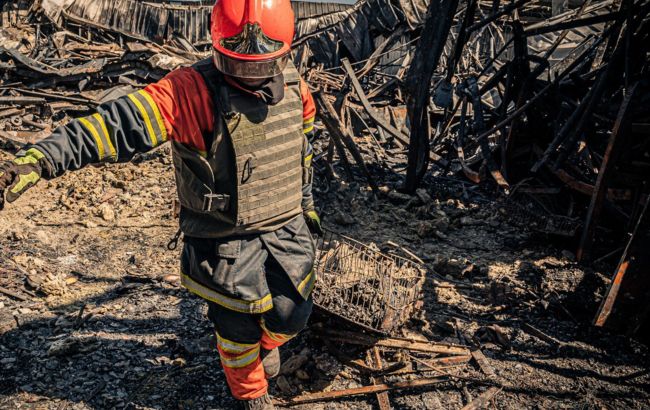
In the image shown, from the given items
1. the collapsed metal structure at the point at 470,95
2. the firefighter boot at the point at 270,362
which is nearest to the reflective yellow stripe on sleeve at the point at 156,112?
the firefighter boot at the point at 270,362

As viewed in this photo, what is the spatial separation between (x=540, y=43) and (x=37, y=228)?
38.4 ft

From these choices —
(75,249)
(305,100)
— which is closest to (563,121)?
(305,100)

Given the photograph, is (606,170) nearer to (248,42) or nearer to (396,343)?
(396,343)

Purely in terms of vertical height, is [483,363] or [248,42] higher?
[248,42]

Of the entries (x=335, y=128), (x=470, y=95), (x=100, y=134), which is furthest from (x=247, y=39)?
(x=470, y=95)

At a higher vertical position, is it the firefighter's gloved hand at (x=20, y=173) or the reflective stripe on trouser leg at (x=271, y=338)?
the firefighter's gloved hand at (x=20, y=173)

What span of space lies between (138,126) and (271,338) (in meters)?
1.48

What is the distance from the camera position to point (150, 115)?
2252mm

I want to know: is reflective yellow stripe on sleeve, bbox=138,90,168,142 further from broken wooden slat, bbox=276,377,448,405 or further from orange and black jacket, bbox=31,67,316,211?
broken wooden slat, bbox=276,377,448,405

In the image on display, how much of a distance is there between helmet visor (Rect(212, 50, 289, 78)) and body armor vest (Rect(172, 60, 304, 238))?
9 centimetres

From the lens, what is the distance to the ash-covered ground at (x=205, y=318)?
3295mm

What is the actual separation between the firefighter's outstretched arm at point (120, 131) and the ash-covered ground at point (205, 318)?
1.73 meters

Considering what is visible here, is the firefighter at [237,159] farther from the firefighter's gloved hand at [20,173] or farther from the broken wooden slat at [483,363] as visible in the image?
the broken wooden slat at [483,363]

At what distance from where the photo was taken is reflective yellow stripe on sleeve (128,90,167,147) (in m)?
2.24
